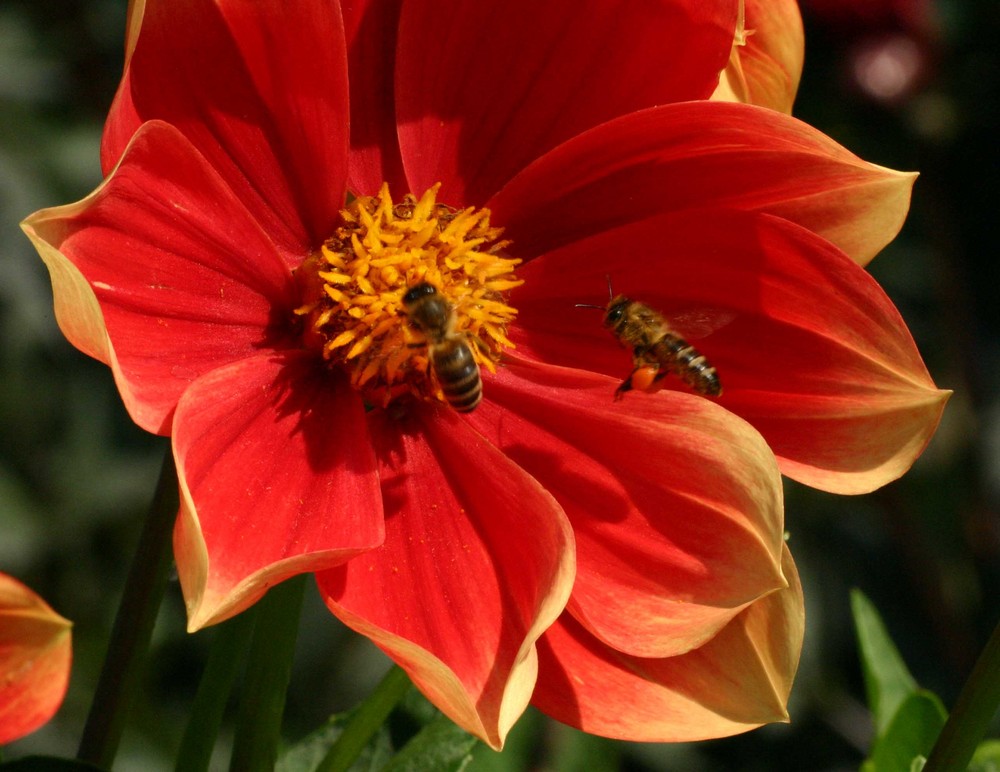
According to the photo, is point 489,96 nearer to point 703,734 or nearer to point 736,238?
point 736,238

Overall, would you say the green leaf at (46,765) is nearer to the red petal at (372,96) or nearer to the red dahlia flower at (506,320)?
the red dahlia flower at (506,320)

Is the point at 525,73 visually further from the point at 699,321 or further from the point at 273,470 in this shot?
the point at 273,470

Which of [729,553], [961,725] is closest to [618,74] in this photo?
[729,553]

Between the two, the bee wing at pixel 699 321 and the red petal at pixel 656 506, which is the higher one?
the bee wing at pixel 699 321

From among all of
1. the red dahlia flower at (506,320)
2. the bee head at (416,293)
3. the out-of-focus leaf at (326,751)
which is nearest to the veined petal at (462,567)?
the red dahlia flower at (506,320)

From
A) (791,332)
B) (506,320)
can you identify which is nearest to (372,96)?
(506,320)

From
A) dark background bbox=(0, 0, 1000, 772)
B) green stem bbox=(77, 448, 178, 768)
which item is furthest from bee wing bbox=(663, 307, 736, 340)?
dark background bbox=(0, 0, 1000, 772)
